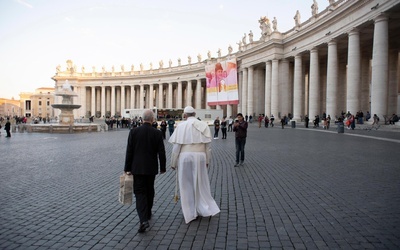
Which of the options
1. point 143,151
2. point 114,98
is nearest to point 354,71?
point 143,151

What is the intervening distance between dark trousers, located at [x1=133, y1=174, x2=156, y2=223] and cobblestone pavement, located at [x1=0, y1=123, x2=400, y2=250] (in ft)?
0.90

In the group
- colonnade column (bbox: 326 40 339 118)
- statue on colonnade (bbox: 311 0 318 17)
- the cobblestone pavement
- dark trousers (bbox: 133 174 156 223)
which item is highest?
statue on colonnade (bbox: 311 0 318 17)

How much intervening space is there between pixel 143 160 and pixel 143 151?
0.47ft

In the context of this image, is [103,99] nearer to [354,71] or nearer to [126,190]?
[354,71]

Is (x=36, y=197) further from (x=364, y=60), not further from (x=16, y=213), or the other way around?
(x=364, y=60)

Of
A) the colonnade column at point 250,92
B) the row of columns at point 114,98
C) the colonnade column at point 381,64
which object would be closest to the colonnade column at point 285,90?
the colonnade column at point 250,92

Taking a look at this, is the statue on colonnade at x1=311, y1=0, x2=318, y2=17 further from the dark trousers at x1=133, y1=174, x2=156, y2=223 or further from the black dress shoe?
the black dress shoe

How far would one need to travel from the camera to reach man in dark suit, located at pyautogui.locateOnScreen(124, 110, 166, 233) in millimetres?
4461

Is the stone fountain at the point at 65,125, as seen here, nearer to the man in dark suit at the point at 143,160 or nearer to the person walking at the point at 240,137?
the person walking at the point at 240,137

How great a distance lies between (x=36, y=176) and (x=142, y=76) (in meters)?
70.3

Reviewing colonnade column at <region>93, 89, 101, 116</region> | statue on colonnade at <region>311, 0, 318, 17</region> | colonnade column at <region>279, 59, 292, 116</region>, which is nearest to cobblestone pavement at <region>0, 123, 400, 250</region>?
statue on colonnade at <region>311, 0, 318, 17</region>

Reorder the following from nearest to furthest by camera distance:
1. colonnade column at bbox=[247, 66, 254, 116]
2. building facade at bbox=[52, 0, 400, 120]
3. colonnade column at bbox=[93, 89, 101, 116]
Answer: building facade at bbox=[52, 0, 400, 120], colonnade column at bbox=[247, 66, 254, 116], colonnade column at bbox=[93, 89, 101, 116]

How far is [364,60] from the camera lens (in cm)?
3741

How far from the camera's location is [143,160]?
4480 mm
